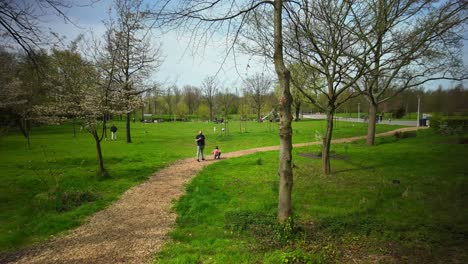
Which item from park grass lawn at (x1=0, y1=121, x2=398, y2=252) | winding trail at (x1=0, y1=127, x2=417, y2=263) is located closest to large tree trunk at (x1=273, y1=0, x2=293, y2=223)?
winding trail at (x1=0, y1=127, x2=417, y2=263)

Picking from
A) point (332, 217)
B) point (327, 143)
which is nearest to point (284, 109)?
point (332, 217)

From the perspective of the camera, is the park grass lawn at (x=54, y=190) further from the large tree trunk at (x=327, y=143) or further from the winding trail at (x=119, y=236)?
the large tree trunk at (x=327, y=143)

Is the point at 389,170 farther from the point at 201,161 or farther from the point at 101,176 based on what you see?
the point at 101,176

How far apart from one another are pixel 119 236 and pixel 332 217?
5003 mm

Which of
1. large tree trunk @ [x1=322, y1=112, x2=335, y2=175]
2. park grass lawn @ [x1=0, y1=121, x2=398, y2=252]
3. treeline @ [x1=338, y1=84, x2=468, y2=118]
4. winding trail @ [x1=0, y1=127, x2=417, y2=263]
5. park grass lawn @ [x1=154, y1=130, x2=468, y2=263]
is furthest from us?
treeline @ [x1=338, y1=84, x2=468, y2=118]

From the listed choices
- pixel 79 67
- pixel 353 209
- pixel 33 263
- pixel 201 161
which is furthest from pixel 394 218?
pixel 79 67

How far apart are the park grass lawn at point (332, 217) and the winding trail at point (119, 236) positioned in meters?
0.40

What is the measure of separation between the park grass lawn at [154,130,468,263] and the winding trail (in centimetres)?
40

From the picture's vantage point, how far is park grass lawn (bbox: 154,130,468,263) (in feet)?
15.0

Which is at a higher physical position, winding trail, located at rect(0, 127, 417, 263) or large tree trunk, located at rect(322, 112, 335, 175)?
large tree trunk, located at rect(322, 112, 335, 175)

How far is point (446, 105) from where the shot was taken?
129 ft

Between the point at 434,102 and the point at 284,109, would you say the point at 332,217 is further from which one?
the point at 434,102

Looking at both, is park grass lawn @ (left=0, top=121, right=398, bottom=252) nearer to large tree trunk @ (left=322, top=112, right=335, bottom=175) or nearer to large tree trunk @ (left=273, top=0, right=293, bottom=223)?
large tree trunk @ (left=273, top=0, right=293, bottom=223)

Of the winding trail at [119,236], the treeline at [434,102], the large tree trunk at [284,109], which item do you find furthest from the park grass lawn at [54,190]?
the treeline at [434,102]
